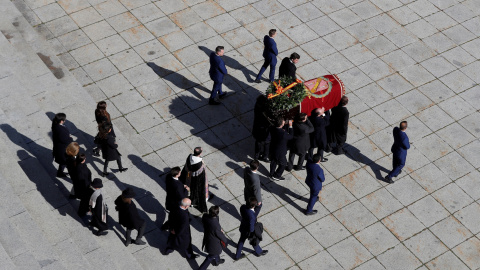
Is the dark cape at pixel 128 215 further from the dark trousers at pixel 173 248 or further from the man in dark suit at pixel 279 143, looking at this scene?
the man in dark suit at pixel 279 143

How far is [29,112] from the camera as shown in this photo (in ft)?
49.7

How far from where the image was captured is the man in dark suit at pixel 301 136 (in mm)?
14344

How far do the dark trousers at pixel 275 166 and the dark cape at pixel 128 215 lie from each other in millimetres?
3330

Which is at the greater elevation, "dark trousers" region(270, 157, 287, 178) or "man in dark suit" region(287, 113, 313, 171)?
"man in dark suit" region(287, 113, 313, 171)

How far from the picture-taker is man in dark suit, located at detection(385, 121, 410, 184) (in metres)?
14.5

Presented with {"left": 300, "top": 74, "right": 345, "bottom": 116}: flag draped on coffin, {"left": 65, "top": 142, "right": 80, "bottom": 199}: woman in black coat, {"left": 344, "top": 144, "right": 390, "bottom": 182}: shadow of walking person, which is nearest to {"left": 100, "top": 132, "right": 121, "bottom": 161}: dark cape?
{"left": 65, "top": 142, "right": 80, "bottom": 199}: woman in black coat

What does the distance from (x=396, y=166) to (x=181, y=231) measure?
206 inches

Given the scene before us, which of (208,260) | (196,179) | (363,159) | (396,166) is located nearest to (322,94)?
(363,159)

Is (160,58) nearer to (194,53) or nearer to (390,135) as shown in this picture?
(194,53)

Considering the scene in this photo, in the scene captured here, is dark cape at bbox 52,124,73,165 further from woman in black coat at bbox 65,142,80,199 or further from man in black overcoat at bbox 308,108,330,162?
man in black overcoat at bbox 308,108,330,162

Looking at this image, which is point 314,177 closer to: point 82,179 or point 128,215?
point 128,215

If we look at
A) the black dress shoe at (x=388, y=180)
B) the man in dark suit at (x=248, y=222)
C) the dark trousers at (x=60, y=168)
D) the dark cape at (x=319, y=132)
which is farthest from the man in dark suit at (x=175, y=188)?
the black dress shoe at (x=388, y=180)

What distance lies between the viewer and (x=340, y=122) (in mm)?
14875

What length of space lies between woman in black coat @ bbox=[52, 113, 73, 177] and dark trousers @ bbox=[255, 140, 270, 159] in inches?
160
